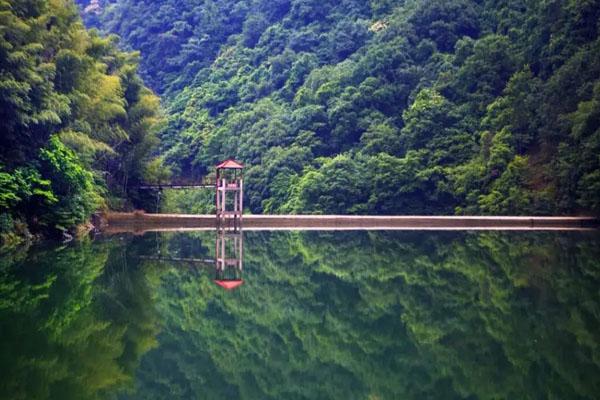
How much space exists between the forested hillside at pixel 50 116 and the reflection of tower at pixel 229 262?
15.7 ft

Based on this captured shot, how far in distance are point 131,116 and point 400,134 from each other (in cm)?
1732

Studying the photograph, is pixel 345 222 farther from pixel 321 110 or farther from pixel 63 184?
pixel 321 110

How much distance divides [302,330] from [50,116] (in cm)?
1669

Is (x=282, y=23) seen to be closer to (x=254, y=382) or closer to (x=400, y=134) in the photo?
(x=400, y=134)

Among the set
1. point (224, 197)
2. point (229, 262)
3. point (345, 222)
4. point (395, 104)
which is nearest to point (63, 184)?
point (229, 262)

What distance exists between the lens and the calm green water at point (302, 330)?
7.23 m

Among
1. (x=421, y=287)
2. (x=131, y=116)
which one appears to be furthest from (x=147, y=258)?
(x=131, y=116)

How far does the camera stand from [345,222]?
36625 mm

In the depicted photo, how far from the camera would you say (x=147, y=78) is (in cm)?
7381

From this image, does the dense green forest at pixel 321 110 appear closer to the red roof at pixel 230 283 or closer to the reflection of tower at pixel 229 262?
the reflection of tower at pixel 229 262

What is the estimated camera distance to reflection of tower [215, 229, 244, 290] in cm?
1434

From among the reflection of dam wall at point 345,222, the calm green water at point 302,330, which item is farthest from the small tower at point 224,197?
the calm green water at point 302,330

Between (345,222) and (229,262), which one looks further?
(345,222)

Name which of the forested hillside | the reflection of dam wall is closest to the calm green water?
the forested hillside
